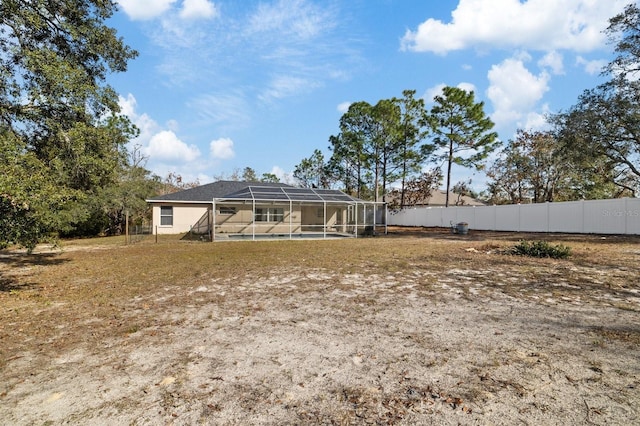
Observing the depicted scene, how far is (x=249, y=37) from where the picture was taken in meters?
11.3

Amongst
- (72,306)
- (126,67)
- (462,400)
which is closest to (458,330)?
(462,400)

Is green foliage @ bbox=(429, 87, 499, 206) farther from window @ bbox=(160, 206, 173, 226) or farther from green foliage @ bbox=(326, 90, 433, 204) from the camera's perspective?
window @ bbox=(160, 206, 173, 226)

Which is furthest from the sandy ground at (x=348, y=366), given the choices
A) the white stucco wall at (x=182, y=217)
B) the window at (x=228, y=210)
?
the white stucco wall at (x=182, y=217)

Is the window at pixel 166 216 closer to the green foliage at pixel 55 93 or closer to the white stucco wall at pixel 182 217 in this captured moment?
the white stucco wall at pixel 182 217

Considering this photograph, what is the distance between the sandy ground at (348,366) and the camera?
2.28 meters

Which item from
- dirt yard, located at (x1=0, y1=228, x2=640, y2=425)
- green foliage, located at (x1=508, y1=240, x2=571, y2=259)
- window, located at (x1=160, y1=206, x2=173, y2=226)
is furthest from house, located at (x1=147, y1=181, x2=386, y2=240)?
dirt yard, located at (x1=0, y1=228, x2=640, y2=425)

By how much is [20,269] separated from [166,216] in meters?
14.2

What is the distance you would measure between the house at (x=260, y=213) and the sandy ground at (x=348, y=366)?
13.7 metres

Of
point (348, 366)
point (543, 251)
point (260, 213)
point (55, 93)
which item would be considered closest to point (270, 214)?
point (260, 213)

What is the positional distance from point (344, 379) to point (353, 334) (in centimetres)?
108

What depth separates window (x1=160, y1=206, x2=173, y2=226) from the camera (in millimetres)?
22703

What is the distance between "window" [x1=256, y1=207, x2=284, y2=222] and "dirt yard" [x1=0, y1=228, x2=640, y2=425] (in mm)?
14369

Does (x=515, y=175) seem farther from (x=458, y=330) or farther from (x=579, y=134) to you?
(x=458, y=330)

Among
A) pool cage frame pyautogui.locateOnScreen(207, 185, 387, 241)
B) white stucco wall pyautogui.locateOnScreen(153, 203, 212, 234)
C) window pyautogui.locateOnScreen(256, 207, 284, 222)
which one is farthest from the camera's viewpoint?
white stucco wall pyautogui.locateOnScreen(153, 203, 212, 234)
